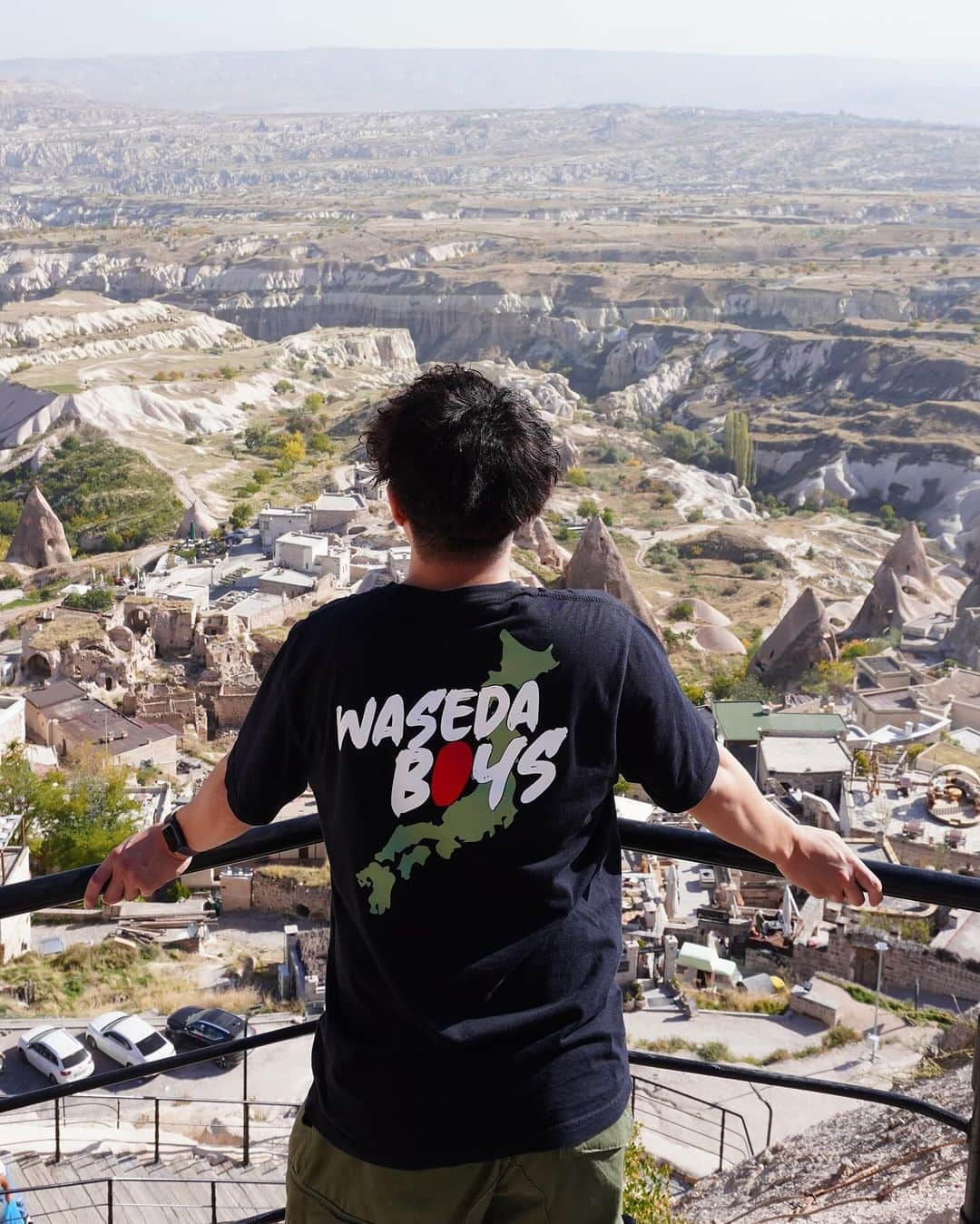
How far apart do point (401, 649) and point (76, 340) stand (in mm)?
57248

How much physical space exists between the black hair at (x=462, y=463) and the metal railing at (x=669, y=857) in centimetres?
54

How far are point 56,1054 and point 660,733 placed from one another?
25.1 feet

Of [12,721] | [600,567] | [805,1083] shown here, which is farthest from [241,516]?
[805,1083]

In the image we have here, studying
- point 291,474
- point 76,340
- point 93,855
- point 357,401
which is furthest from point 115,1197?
point 76,340

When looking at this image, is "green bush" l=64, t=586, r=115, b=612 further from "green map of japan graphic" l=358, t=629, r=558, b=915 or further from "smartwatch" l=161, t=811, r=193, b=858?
"green map of japan graphic" l=358, t=629, r=558, b=915

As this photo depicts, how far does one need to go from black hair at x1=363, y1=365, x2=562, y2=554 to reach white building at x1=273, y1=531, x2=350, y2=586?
928 inches

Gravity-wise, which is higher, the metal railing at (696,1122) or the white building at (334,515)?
the metal railing at (696,1122)

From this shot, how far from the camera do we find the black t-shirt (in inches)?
62.1

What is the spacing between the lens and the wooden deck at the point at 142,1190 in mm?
5172

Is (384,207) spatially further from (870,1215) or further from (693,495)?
(870,1215)

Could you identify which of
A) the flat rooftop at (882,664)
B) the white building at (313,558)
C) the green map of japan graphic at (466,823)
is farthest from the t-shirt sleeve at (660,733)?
Answer: the white building at (313,558)

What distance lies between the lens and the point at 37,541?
1235 inches

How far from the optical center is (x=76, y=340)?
55.4 m

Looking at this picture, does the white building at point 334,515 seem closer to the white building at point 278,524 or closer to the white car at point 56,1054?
the white building at point 278,524
